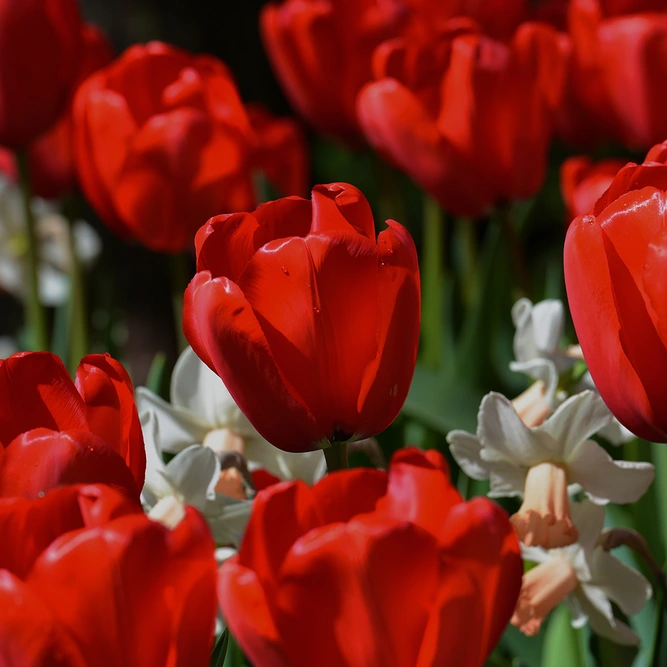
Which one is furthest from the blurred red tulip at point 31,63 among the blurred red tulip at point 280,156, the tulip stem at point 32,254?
the blurred red tulip at point 280,156

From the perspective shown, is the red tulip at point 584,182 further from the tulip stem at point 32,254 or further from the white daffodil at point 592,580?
the tulip stem at point 32,254

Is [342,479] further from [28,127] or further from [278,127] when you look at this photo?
[278,127]

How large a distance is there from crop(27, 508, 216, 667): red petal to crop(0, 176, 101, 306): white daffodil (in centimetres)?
158

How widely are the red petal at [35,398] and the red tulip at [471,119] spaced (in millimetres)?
598

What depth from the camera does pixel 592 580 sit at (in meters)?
0.67

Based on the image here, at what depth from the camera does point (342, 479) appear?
397mm

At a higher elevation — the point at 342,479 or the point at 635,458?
the point at 342,479

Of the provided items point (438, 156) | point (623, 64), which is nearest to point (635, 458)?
point (438, 156)

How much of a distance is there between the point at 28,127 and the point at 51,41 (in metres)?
0.09

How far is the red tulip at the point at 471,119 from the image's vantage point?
1.00 meters

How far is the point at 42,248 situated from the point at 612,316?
5.61ft

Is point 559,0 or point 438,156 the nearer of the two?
point 438,156

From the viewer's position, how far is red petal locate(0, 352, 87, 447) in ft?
1.58

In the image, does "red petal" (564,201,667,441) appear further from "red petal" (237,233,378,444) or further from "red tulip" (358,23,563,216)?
"red tulip" (358,23,563,216)
